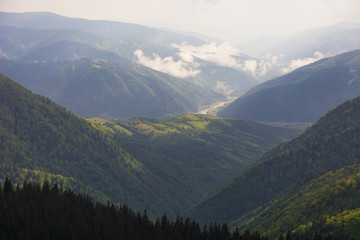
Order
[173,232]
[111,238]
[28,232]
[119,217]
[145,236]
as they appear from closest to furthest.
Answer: [28,232] < [111,238] < [145,236] < [173,232] < [119,217]

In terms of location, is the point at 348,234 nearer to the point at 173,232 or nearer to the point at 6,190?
the point at 173,232

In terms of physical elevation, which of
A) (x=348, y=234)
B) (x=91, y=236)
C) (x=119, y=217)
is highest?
(x=91, y=236)

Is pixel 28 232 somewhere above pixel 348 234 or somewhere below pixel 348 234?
above

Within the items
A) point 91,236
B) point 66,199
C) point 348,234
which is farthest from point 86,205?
point 348,234

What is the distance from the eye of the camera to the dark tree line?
413ft

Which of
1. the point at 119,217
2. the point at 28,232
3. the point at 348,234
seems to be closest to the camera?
the point at 28,232

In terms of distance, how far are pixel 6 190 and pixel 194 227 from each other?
86.1 metres

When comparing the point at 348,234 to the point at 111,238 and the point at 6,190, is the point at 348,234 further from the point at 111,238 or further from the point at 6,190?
the point at 6,190

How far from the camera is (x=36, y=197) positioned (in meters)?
166

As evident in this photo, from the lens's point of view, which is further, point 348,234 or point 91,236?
point 348,234

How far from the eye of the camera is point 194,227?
525 ft

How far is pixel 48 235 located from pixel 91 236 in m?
16.1

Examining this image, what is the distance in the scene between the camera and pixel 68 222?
140250 millimetres

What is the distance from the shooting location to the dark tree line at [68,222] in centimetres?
12575
